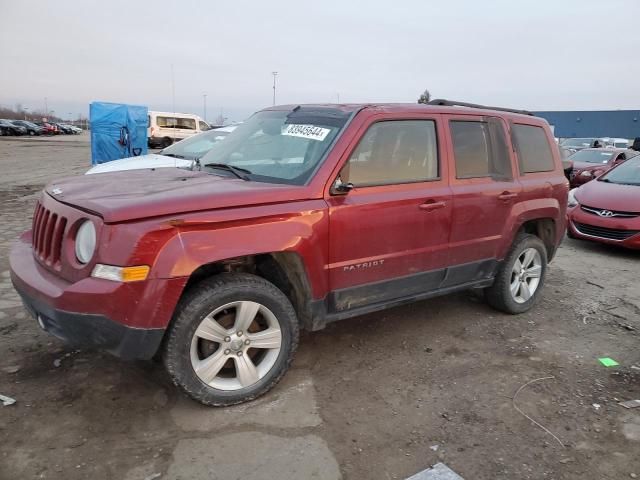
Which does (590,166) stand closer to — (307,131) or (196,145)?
(196,145)

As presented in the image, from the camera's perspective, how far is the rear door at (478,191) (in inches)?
158

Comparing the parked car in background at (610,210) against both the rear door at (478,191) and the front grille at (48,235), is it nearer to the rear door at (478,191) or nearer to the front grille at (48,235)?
the rear door at (478,191)

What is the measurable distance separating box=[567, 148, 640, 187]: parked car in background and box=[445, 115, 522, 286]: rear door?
10619mm

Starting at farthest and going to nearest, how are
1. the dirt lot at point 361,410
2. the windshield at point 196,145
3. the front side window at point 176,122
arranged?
the front side window at point 176,122 → the windshield at point 196,145 → the dirt lot at point 361,410

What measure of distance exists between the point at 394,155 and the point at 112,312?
7.09ft

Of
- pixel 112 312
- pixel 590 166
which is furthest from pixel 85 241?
pixel 590 166

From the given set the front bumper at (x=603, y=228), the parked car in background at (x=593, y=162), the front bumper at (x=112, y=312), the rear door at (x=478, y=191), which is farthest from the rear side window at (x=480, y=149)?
the parked car in background at (x=593, y=162)

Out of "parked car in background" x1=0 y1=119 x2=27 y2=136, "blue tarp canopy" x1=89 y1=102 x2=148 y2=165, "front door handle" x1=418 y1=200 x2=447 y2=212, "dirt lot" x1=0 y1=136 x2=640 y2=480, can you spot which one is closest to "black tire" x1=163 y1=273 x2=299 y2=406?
"dirt lot" x1=0 y1=136 x2=640 y2=480

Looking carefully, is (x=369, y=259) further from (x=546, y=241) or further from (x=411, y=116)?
(x=546, y=241)

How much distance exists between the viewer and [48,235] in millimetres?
3078

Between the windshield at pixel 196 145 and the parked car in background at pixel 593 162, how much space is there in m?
9.80

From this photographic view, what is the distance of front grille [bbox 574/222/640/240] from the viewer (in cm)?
713

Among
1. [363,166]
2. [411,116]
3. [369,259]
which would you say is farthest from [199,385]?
[411,116]

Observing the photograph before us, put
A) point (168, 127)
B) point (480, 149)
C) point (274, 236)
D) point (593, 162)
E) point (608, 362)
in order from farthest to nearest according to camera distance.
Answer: point (168, 127) < point (593, 162) < point (480, 149) < point (608, 362) < point (274, 236)
